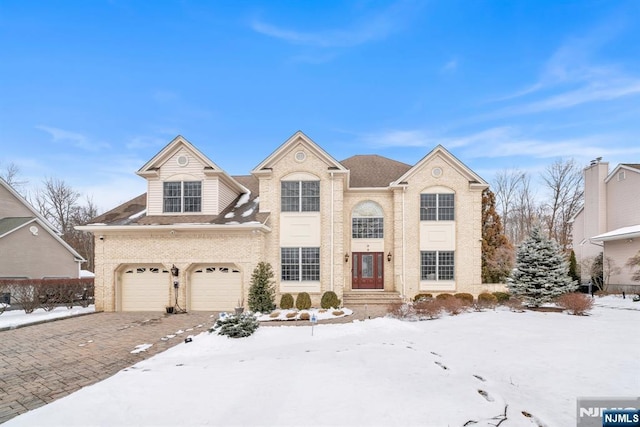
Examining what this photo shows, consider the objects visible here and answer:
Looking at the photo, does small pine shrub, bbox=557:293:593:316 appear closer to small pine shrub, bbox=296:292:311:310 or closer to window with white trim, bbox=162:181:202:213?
small pine shrub, bbox=296:292:311:310

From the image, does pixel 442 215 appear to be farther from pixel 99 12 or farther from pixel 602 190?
pixel 99 12

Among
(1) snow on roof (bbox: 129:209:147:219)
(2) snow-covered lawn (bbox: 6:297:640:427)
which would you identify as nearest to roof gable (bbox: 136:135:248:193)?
(1) snow on roof (bbox: 129:209:147:219)

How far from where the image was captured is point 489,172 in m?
38.6

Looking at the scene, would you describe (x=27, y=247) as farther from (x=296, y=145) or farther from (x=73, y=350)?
(x=296, y=145)

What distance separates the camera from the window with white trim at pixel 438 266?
17797 mm

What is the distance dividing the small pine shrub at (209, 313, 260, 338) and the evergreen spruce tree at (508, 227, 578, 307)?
12370mm

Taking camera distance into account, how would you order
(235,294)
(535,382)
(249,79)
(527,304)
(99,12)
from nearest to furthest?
(535,382)
(99,12)
(527,304)
(235,294)
(249,79)

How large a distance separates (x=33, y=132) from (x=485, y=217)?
1347 inches

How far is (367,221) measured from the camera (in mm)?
18828

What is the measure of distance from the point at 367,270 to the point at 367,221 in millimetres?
2888

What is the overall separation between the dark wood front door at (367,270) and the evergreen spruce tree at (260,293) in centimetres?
601

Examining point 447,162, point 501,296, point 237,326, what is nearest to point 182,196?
point 237,326

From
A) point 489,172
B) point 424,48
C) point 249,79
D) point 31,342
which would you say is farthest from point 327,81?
point 489,172

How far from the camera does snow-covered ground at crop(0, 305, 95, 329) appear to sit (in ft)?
40.9
